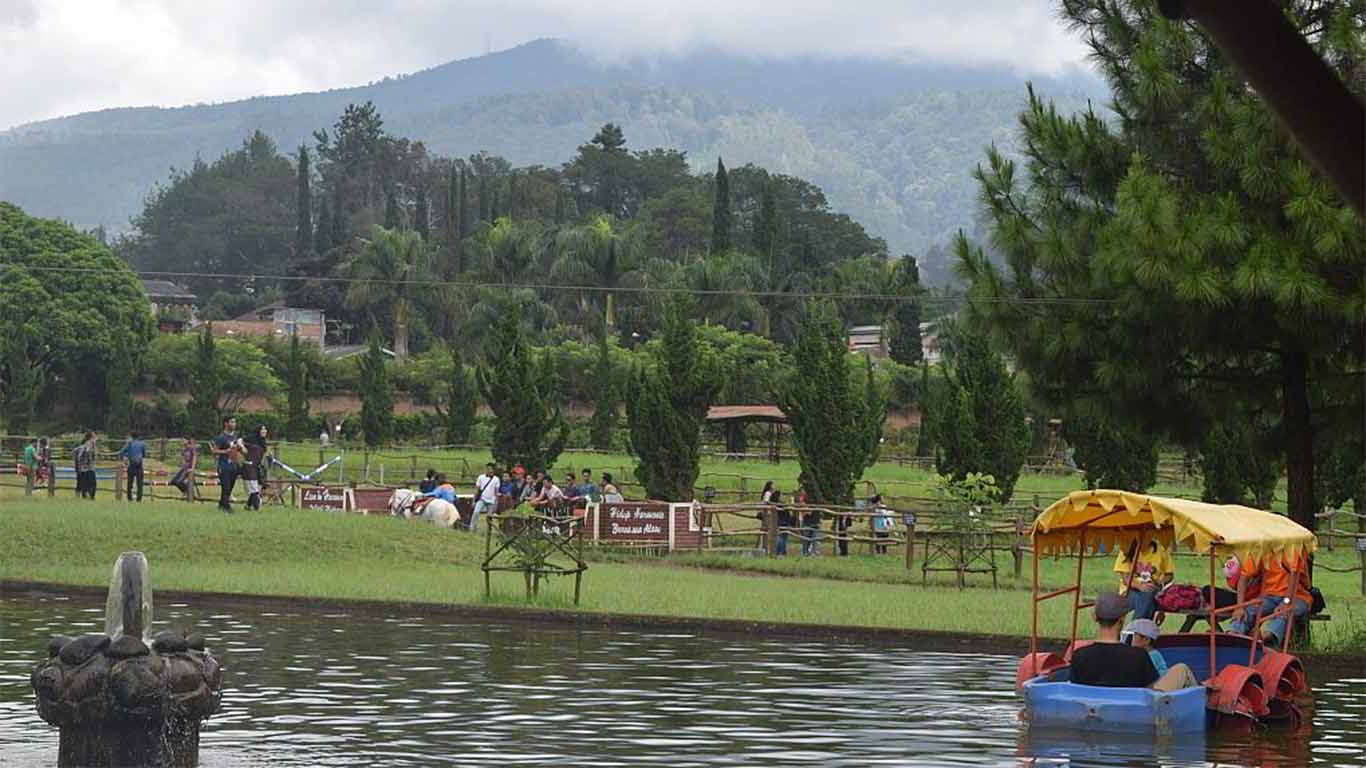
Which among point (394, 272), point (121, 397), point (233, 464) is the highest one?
point (394, 272)

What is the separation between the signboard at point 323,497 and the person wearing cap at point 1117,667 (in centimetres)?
2991

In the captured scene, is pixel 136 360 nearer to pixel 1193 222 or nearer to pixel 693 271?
pixel 693 271

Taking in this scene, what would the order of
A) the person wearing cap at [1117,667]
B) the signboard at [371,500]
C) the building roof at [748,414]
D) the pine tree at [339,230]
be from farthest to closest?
the pine tree at [339,230] < the building roof at [748,414] < the signboard at [371,500] < the person wearing cap at [1117,667]

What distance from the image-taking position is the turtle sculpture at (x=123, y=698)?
1289cm

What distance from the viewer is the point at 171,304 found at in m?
139

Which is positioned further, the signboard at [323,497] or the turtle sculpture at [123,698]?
the signboard at [323,497]

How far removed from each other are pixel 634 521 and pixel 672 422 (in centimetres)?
1249

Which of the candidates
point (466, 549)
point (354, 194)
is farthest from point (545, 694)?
point (354, 194)

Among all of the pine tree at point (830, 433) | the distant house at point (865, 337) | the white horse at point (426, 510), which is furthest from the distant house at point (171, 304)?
the white horse at point (426, 510)

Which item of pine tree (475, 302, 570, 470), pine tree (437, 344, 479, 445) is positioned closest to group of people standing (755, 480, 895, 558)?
pine tree (475, 302, 570, 470)

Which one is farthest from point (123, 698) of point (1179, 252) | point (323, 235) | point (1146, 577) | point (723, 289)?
point (323, 235)

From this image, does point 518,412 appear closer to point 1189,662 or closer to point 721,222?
point 1189,662

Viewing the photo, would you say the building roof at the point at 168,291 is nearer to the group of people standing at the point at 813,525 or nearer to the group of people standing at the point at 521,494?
the group of people standing at the point at 521,494

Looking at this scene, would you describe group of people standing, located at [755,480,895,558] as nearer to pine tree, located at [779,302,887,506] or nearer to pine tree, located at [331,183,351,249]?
pine tree, located at [779,302,887,506]
